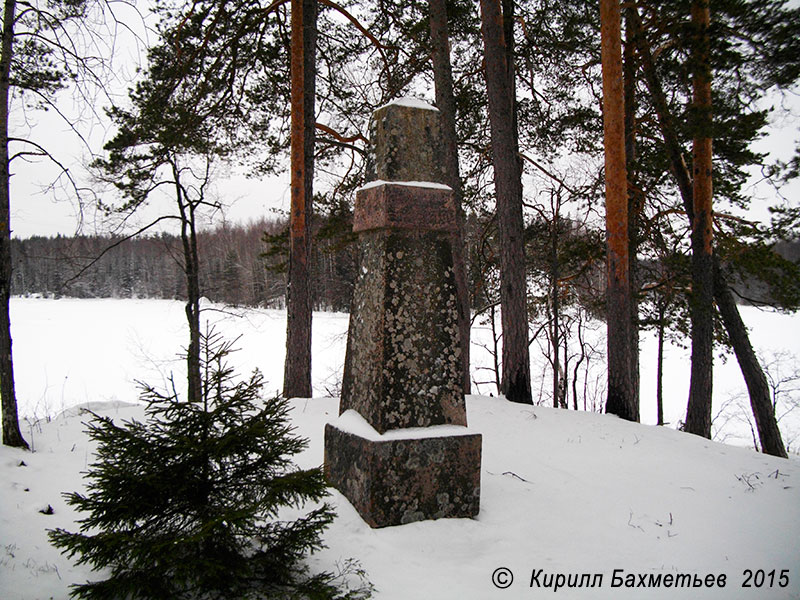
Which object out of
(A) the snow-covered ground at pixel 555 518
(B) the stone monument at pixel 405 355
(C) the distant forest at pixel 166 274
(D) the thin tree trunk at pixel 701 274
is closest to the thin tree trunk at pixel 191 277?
(A) the snow-covered ground at pixel 555 518

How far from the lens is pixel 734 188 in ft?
31.9

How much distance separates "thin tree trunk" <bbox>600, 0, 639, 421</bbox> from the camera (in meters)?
7.18

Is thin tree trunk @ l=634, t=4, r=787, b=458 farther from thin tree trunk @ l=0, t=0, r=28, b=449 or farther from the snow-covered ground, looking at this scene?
thin tree trunk @ l=0, t=0, r=28, b=449

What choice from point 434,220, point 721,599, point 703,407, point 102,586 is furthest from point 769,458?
point 102,586

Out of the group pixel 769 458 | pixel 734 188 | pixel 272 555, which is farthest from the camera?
pixel 734 188

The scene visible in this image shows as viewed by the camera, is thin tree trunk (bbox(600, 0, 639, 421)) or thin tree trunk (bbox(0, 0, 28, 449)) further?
thin tree trunk (bbox(600, 0, 639, 421))

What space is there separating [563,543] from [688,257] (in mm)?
7561

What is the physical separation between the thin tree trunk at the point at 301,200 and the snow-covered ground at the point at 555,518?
1026 mm

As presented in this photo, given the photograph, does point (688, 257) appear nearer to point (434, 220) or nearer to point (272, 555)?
point (434, 220)

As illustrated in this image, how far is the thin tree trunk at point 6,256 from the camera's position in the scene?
16.7 ft

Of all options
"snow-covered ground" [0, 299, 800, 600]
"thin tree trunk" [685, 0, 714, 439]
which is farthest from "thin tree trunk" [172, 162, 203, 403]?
"thin tree trunk" [685, 0, 714, 439]

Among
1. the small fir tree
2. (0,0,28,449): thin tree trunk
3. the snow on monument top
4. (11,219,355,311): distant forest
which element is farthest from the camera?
(11,219,355,311): distant forest

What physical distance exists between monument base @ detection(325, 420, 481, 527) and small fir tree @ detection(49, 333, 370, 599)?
662 millimetres
